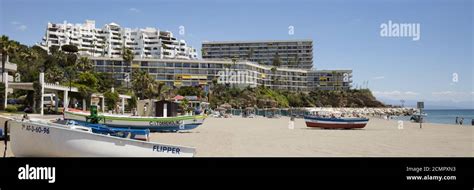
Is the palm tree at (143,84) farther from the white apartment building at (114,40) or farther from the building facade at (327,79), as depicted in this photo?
the building facade at (327,79)

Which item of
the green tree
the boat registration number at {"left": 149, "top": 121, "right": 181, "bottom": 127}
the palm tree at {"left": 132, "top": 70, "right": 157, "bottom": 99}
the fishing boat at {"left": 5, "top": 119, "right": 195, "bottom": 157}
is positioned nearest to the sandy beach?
the boat registration number at {"left": 149, "top": 121, "right": 181, "bottom": 127}

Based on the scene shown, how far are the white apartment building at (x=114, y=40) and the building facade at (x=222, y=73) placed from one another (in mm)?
15816

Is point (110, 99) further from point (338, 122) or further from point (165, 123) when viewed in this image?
point (338, 122)

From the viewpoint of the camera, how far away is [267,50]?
6142 inches

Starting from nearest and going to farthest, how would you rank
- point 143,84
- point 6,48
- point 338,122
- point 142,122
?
point 142,122
point 338,122
point 6,48
point 143,84

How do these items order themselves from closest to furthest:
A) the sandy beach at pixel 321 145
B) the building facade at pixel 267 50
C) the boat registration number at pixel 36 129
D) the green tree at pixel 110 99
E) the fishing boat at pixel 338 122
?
the boat registration number at pixel 36 129 → the sandy beach at pixel 321 145 → the fishing boat at pixel 338 122 → the green tree at pixel 110 99 → the building facade at pixel 267 50

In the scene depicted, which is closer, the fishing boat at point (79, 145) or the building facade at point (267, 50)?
the fishing boat at point (79, 145)

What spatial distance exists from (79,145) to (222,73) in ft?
334

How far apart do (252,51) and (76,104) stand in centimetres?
10428

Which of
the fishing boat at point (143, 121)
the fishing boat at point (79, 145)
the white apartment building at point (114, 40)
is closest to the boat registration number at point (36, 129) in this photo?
the fishing boat at point (79, 145)

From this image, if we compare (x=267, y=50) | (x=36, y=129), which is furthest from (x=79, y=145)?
(x=267, y=50)

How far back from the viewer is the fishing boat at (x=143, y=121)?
2156 centimetres

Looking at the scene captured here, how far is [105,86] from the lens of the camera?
76.0 m
